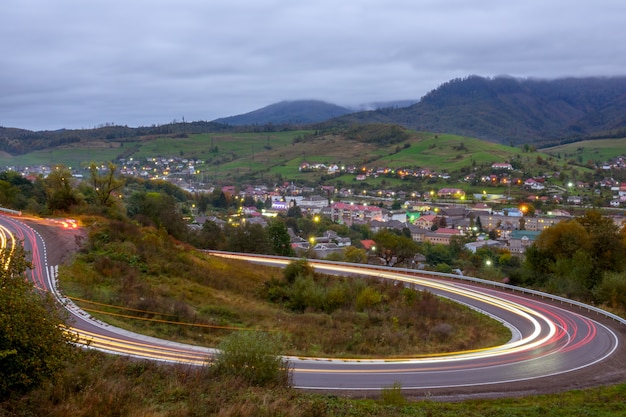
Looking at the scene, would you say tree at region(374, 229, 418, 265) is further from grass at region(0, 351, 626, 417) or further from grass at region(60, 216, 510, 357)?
grass at region(0, 351, 626, 417)

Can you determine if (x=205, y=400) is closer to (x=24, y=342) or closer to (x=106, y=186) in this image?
(x=24, y=342)

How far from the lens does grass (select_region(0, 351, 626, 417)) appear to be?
7449 millimetres

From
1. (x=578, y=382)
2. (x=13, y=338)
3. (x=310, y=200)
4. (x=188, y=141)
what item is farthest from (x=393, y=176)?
(x=13, y=338)

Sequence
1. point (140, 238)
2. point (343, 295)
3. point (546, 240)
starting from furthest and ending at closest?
point (546, 240), point (140, 238), point (343, 295)

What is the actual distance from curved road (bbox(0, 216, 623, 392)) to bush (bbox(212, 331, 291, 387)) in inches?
67.6

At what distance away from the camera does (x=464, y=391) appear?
1277 cm

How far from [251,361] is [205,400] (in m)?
1.74

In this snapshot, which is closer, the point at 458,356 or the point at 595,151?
the point at 458,356

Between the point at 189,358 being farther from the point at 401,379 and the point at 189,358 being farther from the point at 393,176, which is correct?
the point at 393,176

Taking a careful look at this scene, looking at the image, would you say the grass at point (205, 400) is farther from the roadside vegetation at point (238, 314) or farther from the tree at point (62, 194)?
the tree at point (62, 194)

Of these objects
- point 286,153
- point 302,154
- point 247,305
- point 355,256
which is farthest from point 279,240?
point 286,153

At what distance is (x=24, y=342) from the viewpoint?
275 inches

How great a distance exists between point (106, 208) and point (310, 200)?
74180mm

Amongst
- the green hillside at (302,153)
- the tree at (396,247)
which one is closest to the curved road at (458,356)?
the tree at (396,247)
